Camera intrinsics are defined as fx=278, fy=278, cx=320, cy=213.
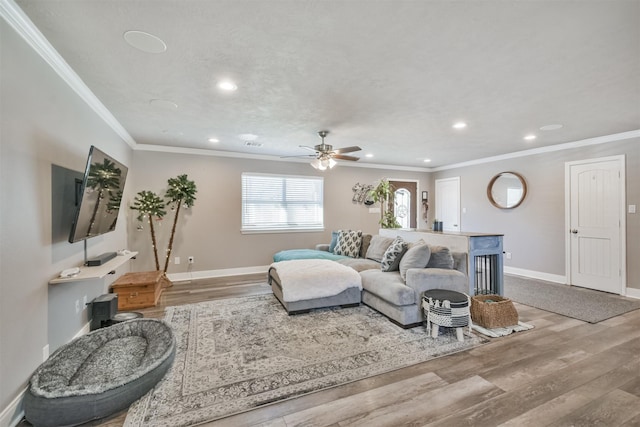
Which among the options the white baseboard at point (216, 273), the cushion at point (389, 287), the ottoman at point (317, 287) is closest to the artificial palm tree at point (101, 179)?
the ottoman at point (317, 287)

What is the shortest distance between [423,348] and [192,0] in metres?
3.15

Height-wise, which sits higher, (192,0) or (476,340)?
(192,0)

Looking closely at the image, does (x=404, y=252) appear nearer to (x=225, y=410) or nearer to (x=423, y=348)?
(x=423, y=348)

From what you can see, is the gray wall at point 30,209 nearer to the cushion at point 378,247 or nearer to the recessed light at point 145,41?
the recessed light at point 145,41

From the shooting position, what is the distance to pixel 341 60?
221 cm

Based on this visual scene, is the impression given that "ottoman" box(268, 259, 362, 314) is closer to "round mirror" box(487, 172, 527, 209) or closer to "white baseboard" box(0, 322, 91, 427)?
"white baseboard" box(0, 322, 91, 427)

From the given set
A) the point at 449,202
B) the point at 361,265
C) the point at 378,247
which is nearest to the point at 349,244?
the point at 378,247

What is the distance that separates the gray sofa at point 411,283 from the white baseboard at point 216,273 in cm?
278

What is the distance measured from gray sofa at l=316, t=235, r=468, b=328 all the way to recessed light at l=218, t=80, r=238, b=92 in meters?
2.63

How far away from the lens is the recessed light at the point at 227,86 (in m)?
2.60

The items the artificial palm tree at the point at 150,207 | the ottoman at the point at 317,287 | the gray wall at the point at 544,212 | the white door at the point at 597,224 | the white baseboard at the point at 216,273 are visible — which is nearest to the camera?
the ottoman at the point at 317,287

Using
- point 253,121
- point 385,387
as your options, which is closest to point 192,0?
point 253,121

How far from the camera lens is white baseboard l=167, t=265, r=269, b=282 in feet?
16.8

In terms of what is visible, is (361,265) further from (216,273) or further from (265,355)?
(216,273)
